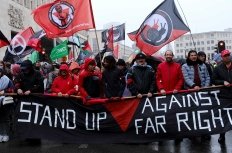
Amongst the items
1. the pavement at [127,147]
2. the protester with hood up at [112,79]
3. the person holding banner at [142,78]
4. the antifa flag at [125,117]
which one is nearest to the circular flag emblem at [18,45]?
the pavement at [127,147]

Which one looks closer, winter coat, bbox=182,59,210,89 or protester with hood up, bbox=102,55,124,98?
protester with hood up, bbox=102,55,124,98

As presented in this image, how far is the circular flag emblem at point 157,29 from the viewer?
9.92 metres

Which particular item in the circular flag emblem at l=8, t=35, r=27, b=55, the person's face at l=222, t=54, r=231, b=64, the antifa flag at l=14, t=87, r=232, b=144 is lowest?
the antifa flag at l=14, t=87, r=232, b=144

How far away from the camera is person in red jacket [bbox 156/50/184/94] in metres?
7.99

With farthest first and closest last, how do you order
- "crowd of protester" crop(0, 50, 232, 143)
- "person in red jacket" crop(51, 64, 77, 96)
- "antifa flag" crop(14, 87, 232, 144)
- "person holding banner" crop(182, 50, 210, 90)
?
"person in red jacket" crop(51, 64, 77, 96), "person holding banner" crop(182, 50, 210, 90), "crowd of protester" crop(0, 50, 232, 143), "antifa flag" crop(14, 87, 232, 144)

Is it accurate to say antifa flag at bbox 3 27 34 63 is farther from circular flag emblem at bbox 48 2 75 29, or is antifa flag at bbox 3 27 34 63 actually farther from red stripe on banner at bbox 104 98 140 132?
red stripe on banner at bbox 104 98 140 132

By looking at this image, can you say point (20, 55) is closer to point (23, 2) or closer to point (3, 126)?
point (3, 126)

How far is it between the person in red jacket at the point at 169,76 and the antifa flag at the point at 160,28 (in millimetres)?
1837

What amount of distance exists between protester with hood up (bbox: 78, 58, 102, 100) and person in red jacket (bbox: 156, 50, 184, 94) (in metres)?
1.16

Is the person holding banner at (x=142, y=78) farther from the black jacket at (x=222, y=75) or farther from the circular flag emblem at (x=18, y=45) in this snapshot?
the circular flag emblem at (x=18, y=45)

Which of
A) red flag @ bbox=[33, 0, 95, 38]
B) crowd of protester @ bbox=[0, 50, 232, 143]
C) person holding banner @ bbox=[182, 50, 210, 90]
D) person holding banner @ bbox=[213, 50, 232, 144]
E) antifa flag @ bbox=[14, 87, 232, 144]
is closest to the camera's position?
antifa flag @ bbox=[14, 87, 232, 144]

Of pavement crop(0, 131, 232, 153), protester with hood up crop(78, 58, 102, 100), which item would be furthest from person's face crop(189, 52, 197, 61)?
protester with hood up crop(78, 58, 102, 100)

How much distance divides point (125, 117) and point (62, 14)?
11.3 feet

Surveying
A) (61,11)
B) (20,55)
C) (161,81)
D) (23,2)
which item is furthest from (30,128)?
(23,2)
